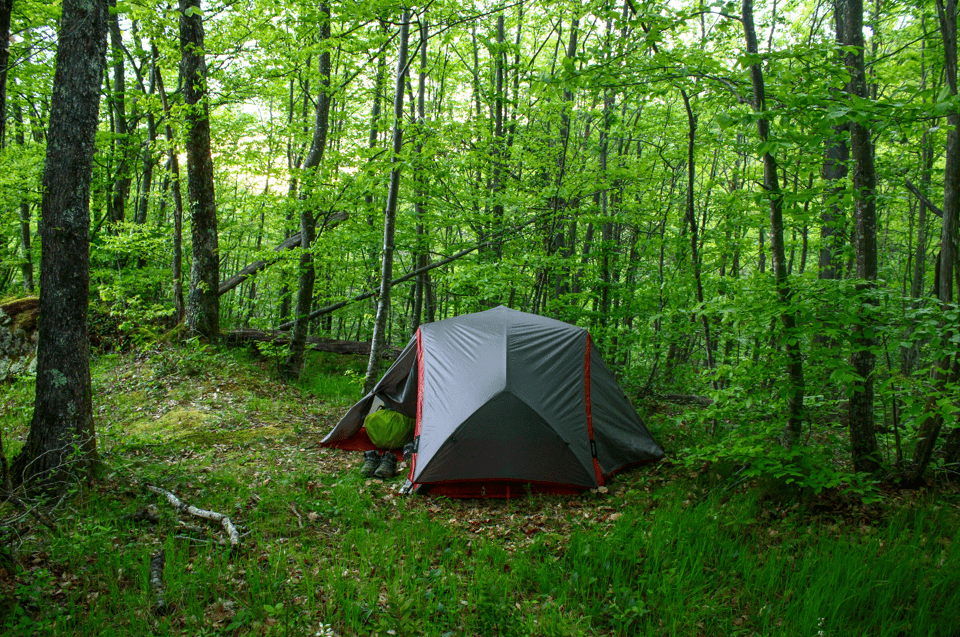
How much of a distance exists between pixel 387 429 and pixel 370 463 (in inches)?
26.0

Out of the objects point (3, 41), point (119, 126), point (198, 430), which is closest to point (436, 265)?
point (198, 430)

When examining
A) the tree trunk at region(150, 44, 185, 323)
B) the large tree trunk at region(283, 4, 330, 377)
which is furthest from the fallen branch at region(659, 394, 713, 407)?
the tree trunk at region(150, 44, 185, 323)

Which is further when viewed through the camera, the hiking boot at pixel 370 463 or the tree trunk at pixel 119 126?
the tree trunk at pixel 119 126

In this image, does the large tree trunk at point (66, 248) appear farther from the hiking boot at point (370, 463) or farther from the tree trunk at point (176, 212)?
the tree trunk at point (176, 212)

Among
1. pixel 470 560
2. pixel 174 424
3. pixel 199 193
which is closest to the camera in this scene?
pixel 470 560

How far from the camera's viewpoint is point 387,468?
214 inches

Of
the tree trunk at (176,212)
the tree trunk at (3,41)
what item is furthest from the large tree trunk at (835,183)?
the tree trunk at (176,212)

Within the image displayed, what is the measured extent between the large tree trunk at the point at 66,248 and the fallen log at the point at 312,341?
539 cm

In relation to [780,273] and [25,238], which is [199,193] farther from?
[780,273]

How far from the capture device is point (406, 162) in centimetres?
652

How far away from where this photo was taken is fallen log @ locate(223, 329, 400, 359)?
9727 mm

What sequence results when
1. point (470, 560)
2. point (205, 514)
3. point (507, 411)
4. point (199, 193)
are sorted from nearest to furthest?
point (470, 560), point (205, 514), point (507, 411), point (199, 193)

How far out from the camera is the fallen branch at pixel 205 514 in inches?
145

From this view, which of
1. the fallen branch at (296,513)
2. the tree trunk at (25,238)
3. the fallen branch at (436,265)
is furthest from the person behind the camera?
the tree trunk at (25,238)
